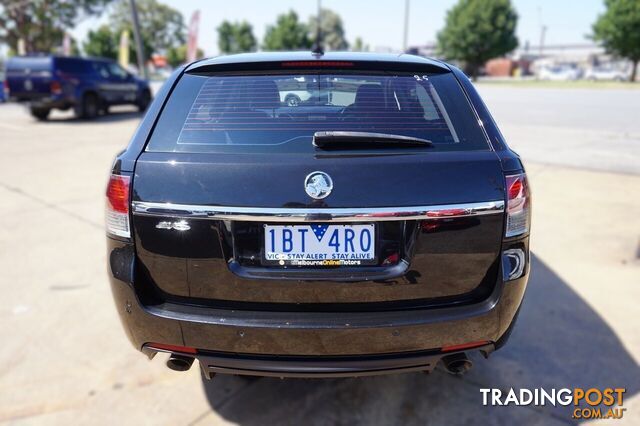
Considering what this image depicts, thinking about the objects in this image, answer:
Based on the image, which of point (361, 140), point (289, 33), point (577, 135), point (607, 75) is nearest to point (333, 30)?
point (289, 33)

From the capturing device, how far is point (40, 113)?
52.4 feet

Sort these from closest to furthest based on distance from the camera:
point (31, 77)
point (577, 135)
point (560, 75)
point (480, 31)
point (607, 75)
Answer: point (577, 135) < point (31, 77) < point (480, 31) < point (607, 75) < point (560, 75)

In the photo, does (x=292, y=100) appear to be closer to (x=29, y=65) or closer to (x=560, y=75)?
(x=29, y=65)

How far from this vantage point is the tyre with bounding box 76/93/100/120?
15700 millimetres

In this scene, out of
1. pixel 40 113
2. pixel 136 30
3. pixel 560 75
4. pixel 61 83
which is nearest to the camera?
pixel 61 83

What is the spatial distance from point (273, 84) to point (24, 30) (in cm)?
4884

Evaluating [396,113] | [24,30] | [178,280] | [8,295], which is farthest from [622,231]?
[24,30]

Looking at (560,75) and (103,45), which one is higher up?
(103,45)

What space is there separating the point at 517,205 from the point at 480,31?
197ft

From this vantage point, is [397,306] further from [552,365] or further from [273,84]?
[552,365]

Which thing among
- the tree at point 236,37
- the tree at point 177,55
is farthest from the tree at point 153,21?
the tree at point 236,37

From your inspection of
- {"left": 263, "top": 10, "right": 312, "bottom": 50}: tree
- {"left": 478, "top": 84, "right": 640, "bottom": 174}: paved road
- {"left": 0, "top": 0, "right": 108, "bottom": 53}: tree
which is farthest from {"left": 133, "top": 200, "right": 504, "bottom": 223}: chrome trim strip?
{"left": 263, "top": 10, "right": 312, "bottom": 50}: tree

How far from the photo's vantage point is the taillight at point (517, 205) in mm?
1916

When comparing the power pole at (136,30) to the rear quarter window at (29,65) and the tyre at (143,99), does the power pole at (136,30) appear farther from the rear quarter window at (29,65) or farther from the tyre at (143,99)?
the rear quarter window at (29,65)
